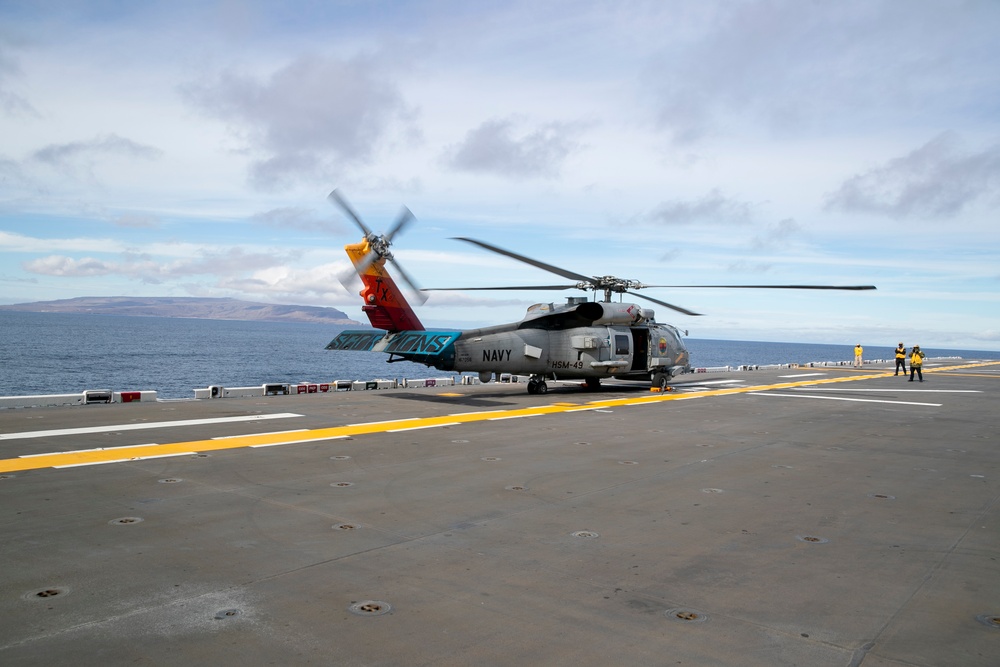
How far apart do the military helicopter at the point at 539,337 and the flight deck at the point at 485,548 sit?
259 inches

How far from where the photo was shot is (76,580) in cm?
559

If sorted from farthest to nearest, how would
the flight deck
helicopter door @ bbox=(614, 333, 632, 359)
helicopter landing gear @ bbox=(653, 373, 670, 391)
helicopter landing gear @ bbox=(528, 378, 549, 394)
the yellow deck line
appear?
helicopter landing gear @ bbox=(653, 373, 670, 391), helicopter door @ bbox=(614, 333, 632, 359), helicopter landing gear @ bbox=(528, 378, 549, 394), the yellow deck line, the flight deck

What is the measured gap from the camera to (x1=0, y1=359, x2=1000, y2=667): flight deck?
471cm

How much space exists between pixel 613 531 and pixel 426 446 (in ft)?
19.4

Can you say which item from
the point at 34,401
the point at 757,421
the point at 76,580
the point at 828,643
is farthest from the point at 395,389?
the point at 828,643

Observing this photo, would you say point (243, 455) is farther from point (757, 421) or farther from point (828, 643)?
point (757, 421)

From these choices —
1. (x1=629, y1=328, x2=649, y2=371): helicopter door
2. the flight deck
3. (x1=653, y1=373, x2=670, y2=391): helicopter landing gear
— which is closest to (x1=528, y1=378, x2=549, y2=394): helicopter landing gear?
(x1=629, y1=328, x2=649, y2=371): helicopter door

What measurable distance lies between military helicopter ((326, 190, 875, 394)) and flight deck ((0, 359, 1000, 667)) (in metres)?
6.57

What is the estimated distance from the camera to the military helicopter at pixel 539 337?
2044 cm

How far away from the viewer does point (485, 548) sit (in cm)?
677

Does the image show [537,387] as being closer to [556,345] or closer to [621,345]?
[556,345]

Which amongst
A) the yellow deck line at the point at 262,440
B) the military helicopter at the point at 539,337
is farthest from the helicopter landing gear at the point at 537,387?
the yellow deck line at the point at 262,440

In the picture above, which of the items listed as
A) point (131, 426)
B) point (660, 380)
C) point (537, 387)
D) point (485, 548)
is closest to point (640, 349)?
point (660, 380)

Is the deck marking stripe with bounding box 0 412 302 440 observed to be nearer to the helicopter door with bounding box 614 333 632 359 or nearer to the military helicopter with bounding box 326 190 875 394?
the military helicopter with bounding box 326 190 875 394
